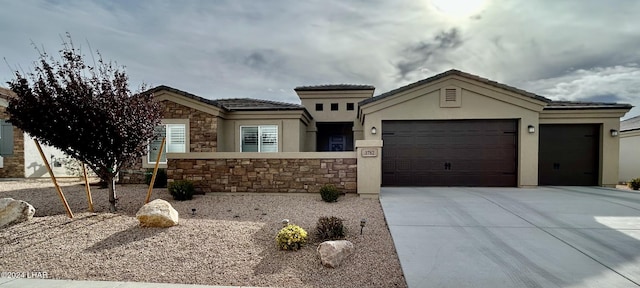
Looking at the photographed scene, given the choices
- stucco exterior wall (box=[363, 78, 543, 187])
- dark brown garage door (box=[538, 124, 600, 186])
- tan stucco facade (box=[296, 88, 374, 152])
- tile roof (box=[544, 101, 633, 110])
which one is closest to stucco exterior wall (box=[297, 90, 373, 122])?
tan stucco facade (box=[296, 88, 374, 152])

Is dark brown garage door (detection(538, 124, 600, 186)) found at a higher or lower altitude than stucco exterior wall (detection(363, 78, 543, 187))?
lower

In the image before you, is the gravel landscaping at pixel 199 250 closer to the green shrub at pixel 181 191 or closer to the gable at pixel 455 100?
the green shrub at pixel 181 191

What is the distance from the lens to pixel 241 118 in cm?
1177

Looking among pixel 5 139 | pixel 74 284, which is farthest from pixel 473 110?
pixel 5 139

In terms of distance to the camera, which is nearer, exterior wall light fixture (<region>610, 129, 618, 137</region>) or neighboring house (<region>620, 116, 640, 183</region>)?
exterior wall light fixture (<region>610, 129, 618, 137</region>)

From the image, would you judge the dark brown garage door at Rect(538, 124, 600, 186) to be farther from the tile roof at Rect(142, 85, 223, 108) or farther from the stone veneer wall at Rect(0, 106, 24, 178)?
the stone veneer wall at Rect(0, 106, 24, 178)

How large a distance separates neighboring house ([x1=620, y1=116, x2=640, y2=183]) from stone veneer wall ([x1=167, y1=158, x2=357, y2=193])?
1553cm

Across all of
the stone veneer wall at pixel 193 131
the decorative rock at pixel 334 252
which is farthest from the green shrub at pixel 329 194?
the stone veneer wall at pixel 193 131

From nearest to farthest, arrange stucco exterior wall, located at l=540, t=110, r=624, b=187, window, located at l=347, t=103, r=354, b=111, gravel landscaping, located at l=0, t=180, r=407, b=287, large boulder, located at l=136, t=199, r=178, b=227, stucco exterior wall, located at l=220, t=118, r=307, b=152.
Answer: gravel landscaping, located at l=0, t=180, r=407, b=287 < large boulder, located at l=136, t=199, r=178, b=227 < stucco exterior wall, located at l=540, t=110, r=624, b=187 < stucco exterior wall, located at l=220, t=118, r=307, b=152 < window, located at l=347, t=103, r=354, b=111

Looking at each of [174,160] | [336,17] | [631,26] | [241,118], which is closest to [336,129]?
[241,118]

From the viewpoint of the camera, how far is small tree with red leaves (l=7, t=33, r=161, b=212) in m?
5.62

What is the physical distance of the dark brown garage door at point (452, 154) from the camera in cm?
980

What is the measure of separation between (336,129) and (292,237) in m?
12.8

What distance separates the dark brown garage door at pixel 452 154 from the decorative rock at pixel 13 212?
974 cm
